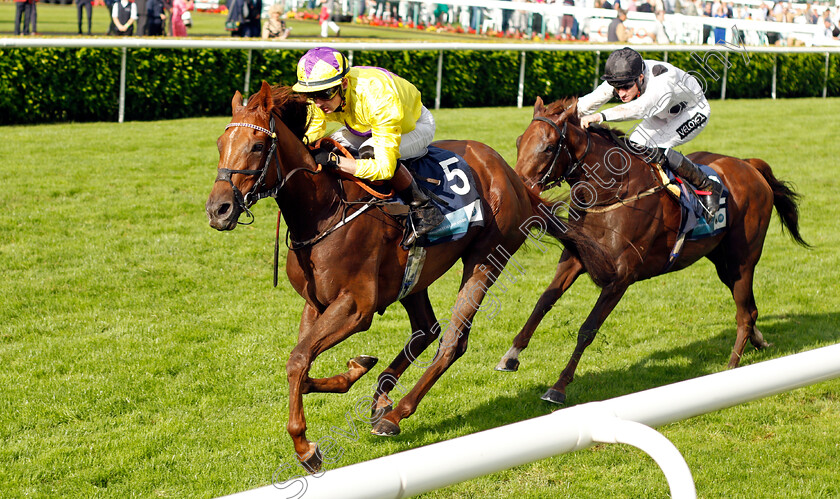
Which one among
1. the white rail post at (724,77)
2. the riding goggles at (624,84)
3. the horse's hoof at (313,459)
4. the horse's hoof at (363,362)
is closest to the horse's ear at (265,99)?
the horse's hoof at (363,362)

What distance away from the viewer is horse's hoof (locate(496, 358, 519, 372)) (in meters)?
5.05

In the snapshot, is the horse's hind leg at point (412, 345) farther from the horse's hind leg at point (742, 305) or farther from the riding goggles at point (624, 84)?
the horse's hind leg at point (742, 305)

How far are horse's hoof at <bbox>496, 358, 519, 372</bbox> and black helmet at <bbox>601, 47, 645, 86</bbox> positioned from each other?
1710mm

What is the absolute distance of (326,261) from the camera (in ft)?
12.3

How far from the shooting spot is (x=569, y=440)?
164 centimetres

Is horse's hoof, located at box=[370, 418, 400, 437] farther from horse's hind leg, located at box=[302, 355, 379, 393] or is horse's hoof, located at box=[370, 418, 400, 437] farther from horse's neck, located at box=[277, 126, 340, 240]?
horse's neck, located at box=[277, 126, 340, 240]

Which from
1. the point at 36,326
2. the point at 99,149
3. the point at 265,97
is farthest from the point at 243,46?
the point at 265,97

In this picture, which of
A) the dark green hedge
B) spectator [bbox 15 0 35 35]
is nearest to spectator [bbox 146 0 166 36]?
spectator [bbox 15 0 35 35]

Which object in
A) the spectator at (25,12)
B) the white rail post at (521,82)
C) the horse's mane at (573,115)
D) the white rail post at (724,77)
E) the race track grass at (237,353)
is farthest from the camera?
the spectator at (25,12)

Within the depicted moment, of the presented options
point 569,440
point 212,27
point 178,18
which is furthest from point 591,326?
point 212,27

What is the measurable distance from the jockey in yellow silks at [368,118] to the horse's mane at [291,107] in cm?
4

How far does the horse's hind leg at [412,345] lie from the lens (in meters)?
4.31

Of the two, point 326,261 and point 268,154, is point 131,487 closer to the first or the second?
point 326,261

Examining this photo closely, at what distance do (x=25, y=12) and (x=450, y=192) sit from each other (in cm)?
1508
